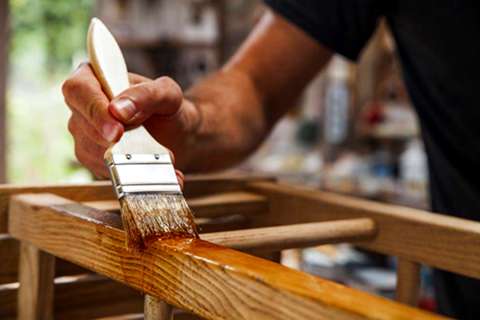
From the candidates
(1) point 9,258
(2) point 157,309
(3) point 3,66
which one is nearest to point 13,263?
(1) point 9,258

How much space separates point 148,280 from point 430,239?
432 millimetres

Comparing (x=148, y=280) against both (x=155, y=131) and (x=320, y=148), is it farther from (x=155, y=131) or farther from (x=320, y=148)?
(x=320, y=148)

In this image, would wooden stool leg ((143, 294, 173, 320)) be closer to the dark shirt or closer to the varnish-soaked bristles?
the varnish-soaked bristles

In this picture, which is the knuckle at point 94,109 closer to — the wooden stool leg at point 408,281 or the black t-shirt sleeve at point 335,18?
the wooden stool leg at point 408,281

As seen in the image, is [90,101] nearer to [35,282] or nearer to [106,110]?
[106,110]

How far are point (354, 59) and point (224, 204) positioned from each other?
51 centimetres

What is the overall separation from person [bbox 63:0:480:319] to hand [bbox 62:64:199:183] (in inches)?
8.6

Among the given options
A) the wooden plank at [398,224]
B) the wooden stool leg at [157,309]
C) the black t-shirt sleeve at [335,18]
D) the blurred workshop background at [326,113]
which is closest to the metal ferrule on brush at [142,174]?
the wooden stool leg at [157,309]

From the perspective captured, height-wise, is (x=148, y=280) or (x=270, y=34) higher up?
(x=270, y=34)

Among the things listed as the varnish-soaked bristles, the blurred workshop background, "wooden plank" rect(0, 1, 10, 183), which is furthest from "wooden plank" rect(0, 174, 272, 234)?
the blurred workshop background

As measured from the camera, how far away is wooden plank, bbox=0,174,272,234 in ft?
3.04

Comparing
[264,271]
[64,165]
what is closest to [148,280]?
[264,271]

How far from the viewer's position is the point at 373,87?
330cm

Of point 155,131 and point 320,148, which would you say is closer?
point 155,131
